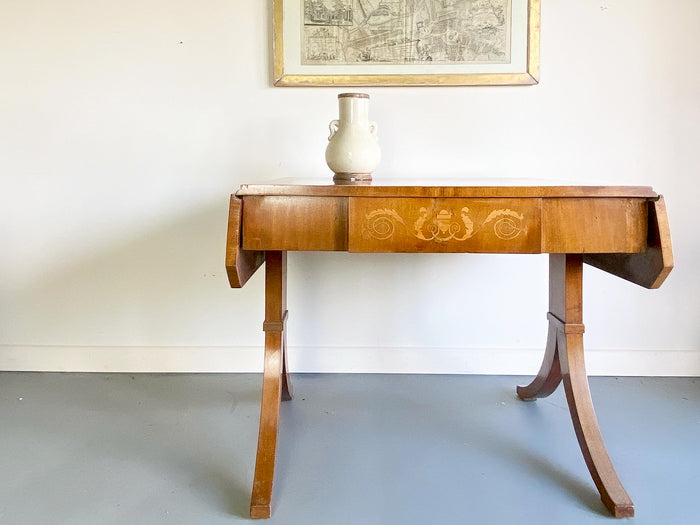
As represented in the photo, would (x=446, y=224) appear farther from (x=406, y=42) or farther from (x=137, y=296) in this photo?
(x=137, y=296)

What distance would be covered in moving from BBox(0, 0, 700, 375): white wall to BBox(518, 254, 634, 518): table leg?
1.57ft

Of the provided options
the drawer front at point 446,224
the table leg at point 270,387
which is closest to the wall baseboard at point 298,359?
the table leg at point 270,387

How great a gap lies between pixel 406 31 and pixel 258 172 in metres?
0.71

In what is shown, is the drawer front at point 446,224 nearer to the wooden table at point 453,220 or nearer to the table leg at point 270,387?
the wooden table at point 453,220

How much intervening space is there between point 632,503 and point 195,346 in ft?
4.84

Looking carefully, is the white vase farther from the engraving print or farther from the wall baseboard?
the wall baseboard

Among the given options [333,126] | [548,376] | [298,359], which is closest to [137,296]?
[298,359]

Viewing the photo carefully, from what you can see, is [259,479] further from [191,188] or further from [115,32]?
[115,32]

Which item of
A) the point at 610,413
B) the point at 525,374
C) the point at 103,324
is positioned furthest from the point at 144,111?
the point at 610,413

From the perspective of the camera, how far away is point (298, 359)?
2.03 meters

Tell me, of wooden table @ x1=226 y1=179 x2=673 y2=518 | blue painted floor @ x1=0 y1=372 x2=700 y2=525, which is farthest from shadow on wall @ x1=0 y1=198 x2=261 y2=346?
wooden table @ x1=226 y1=179 x2=673 y2=518

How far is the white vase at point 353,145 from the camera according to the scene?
1.38 metres

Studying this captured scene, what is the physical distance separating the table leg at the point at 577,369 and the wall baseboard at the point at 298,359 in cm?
39

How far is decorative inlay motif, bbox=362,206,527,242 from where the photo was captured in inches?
44.1
